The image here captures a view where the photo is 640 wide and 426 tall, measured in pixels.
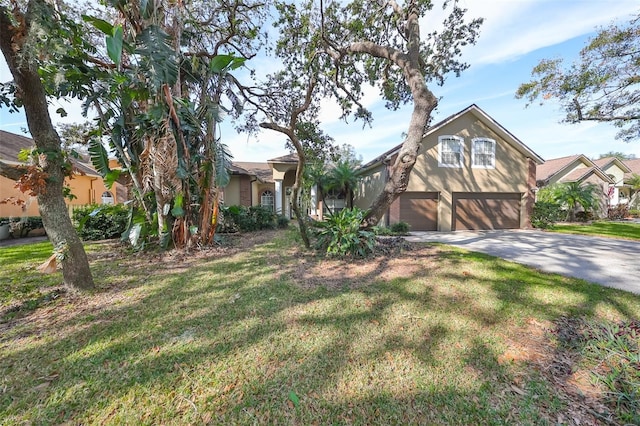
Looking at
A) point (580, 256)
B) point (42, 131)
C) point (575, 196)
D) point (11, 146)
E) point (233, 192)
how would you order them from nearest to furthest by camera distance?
point (42, 131) → point (580, 256) → point (11, 146) → point (575, 196) → point (233, 192)

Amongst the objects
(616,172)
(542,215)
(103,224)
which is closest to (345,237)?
(103,224)

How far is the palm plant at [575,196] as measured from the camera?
1722 cm

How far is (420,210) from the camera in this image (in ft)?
45.2

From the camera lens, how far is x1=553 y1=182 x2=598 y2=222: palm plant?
56.5ft

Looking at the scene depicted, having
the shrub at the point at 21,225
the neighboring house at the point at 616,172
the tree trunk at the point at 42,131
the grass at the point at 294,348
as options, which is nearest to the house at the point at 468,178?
the grass at the point at 294,348

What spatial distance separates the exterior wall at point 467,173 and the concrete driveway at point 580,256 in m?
3.78

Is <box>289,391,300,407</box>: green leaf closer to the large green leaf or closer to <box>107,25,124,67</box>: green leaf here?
<box>107,25,124,67</box>: green leaf

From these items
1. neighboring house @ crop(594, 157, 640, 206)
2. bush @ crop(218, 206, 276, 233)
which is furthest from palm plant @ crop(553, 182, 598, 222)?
bush @ crop(218, 206, 276, 233)

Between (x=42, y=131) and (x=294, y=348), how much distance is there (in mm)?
5172

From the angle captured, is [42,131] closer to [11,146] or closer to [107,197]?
[11,146]

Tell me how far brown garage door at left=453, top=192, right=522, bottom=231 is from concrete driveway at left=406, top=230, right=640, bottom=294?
3164 millimetres

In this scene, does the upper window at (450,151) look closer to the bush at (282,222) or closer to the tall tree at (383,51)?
the tall tree at (383,51)

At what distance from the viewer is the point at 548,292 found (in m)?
4.80

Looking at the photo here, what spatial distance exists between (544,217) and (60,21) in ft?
69.1
